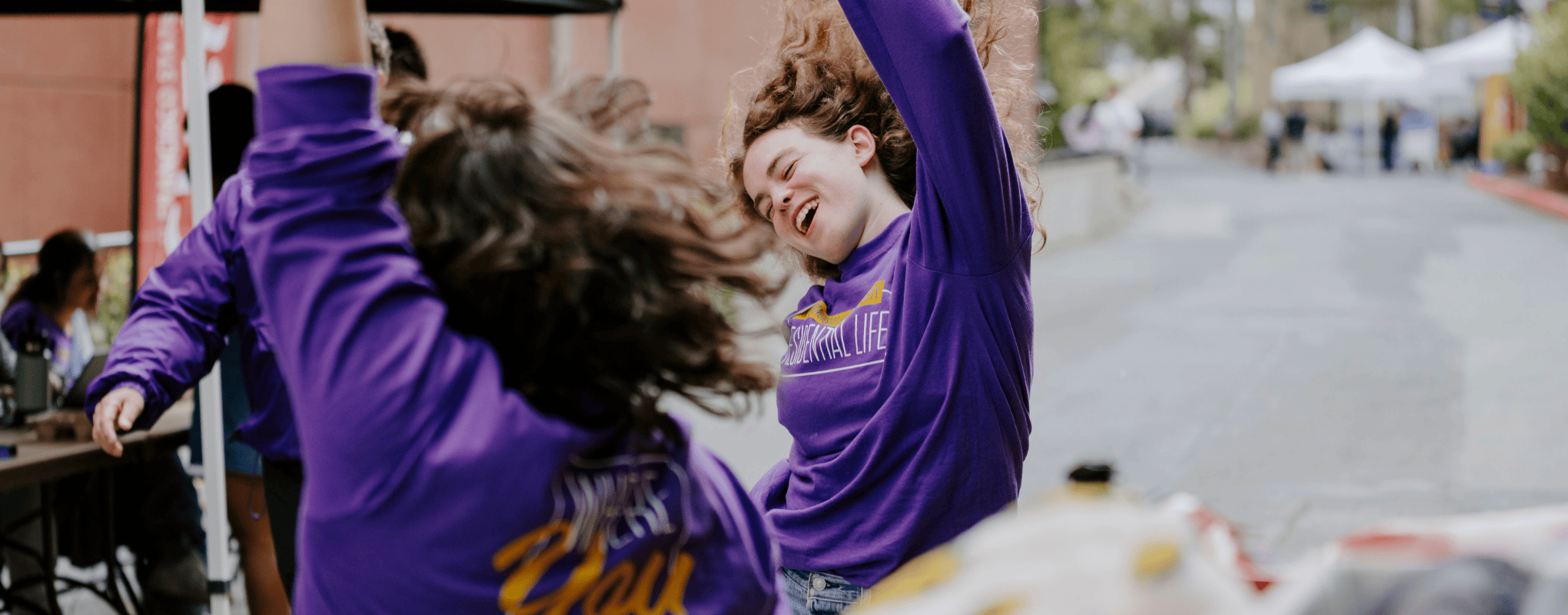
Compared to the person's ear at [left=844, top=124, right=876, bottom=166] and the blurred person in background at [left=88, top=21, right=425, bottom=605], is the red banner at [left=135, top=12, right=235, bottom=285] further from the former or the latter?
the person's ear at [left=844, top=124, right=876, bottom=166]

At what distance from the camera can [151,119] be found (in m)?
5.67

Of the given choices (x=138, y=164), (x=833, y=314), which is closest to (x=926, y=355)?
(x=833, y=314)

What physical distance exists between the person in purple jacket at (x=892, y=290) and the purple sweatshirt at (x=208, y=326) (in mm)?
1323

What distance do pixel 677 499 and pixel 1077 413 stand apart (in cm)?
642

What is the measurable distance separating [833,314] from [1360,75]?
29.7 m

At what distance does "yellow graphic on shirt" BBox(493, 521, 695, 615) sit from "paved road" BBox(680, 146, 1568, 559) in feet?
0.98

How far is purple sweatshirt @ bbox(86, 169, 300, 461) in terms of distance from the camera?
275 cm

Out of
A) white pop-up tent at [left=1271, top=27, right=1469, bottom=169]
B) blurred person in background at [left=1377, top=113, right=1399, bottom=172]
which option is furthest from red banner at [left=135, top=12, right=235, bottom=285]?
blurred person in background at [left=1377, top=113, right=1399, bottom=172]

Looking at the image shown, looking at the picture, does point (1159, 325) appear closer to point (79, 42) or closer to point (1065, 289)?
point (1065, 289)

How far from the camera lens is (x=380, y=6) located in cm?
526

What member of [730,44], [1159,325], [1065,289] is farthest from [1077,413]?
[730,44]

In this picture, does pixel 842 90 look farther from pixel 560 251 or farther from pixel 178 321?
pixel 178 321

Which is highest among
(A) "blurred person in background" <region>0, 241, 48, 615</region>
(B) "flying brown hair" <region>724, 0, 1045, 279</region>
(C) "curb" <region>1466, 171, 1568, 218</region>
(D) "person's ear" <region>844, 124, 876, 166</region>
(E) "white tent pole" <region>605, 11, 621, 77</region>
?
(E) "white tent pole" <region>605, 11, 621, 77</region>

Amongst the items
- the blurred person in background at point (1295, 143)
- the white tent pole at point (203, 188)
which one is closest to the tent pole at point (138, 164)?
the white tent pole at point (203, 188)
